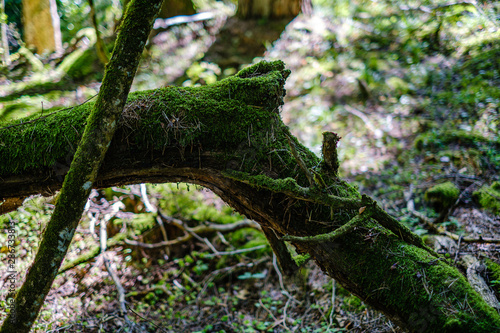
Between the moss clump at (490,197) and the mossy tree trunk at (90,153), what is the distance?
4705mm

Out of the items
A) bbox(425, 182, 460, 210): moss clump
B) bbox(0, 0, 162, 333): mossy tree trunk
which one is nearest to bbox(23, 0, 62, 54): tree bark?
bbox(0, 0, 162, 333): mossy tree trunk

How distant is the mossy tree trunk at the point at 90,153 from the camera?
83.7 inches

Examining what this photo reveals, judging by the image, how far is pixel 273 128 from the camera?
2.55m

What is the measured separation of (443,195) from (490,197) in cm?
55

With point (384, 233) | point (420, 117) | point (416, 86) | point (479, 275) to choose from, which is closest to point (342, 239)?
point (384, 233)

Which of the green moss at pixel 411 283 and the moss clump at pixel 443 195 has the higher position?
the moss clump at pixel 443 195

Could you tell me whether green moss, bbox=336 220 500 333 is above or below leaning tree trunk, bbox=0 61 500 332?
below

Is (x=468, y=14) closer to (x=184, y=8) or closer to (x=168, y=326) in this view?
(x=184, y=8)

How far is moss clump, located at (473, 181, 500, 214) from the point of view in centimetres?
396

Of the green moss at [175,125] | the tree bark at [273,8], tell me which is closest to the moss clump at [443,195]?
the green moss at [175,125]

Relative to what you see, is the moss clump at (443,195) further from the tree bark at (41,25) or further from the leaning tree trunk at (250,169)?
the tree bark at (41,25)

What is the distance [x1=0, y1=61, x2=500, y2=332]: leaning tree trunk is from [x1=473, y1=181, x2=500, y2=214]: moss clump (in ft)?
7.39

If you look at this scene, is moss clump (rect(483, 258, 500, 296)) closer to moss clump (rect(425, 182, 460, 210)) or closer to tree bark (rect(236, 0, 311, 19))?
moss clump (rect(425, 182, 460, 210))

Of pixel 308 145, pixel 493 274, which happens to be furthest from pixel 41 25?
pixel 493 274
